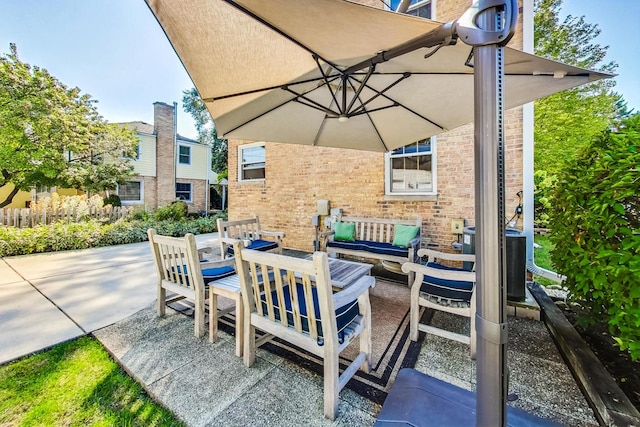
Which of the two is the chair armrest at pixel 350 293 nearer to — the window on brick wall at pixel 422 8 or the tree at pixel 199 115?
the window on brick wall at pixel 422 8

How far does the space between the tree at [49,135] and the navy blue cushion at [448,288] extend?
43.1ft

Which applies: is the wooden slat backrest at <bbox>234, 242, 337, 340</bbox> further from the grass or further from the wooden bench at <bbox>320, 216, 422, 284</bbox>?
the wooden bench at <bbox>320, 216, 422, 284</bbox>

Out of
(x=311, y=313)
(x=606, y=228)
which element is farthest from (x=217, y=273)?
(x=606, y=228)

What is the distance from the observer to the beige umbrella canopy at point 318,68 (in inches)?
65.4

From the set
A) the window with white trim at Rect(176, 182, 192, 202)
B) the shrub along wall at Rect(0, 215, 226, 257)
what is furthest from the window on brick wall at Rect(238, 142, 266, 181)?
the window with white trim at Rect(176, 182, 192, 202)

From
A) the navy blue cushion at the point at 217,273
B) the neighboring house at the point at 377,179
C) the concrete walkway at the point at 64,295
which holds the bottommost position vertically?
the concrete walkway at the point at 64,295

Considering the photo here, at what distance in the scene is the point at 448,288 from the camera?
2.57 m

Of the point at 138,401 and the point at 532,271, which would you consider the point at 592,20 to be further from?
the point at 138,401

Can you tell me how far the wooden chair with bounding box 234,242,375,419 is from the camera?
1741 mm

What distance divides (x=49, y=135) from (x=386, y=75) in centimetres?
1290

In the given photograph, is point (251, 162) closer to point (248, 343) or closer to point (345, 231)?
point (345, 231)

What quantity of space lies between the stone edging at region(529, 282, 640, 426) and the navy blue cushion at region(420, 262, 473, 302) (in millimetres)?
852

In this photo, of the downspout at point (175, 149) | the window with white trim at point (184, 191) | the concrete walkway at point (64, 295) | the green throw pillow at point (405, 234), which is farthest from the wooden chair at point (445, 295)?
the window with white trim at point (184, 191)

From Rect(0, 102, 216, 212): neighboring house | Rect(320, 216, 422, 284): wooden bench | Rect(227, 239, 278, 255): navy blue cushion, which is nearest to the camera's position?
Rect(320, 216, 422, 284): wooden bench
